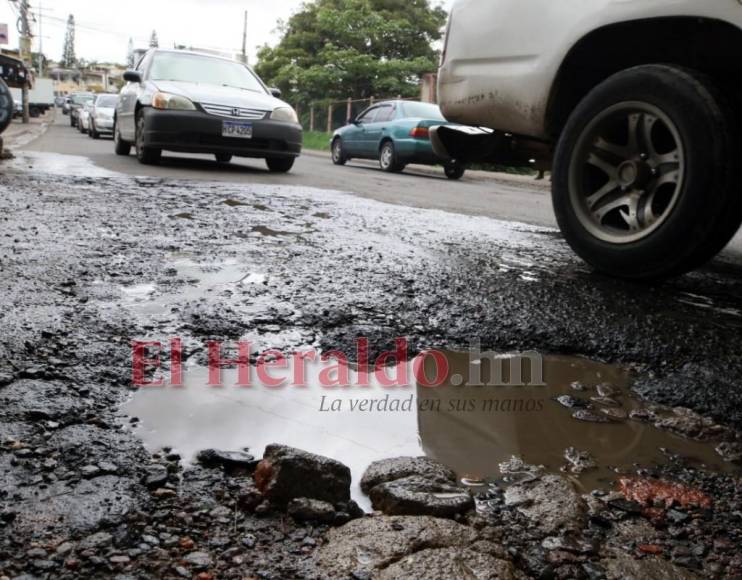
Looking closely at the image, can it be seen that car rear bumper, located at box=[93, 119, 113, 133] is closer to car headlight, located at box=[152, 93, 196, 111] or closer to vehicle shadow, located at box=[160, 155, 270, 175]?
vehicle shadow, located at box=[160, 155, 270, 175]

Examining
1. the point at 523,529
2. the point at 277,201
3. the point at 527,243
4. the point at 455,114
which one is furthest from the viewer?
the point at 277,201

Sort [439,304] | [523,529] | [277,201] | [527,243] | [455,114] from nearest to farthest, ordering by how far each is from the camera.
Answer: [523,529], [439,304], [455,114], [527,243], [277,201]

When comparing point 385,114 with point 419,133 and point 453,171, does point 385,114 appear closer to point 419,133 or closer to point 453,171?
point 419,133

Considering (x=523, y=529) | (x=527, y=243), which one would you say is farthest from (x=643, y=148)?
(x=523, y=529)

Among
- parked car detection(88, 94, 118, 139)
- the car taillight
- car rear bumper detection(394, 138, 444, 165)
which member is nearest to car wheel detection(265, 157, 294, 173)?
car rear bumper detection(394, 138, 444, 165)

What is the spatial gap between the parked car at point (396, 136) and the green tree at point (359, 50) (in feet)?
49.6

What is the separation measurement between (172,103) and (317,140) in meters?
23.9

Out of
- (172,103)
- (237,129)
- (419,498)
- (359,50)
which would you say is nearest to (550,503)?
(419,498)

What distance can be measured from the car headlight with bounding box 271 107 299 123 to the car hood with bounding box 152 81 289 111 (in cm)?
6

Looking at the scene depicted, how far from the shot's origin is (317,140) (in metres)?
31.5

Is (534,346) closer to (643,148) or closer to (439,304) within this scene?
(439,304)

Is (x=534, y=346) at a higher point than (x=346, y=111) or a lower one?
lower

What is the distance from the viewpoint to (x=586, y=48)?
3.30 m

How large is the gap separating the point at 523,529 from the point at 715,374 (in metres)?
1.17
